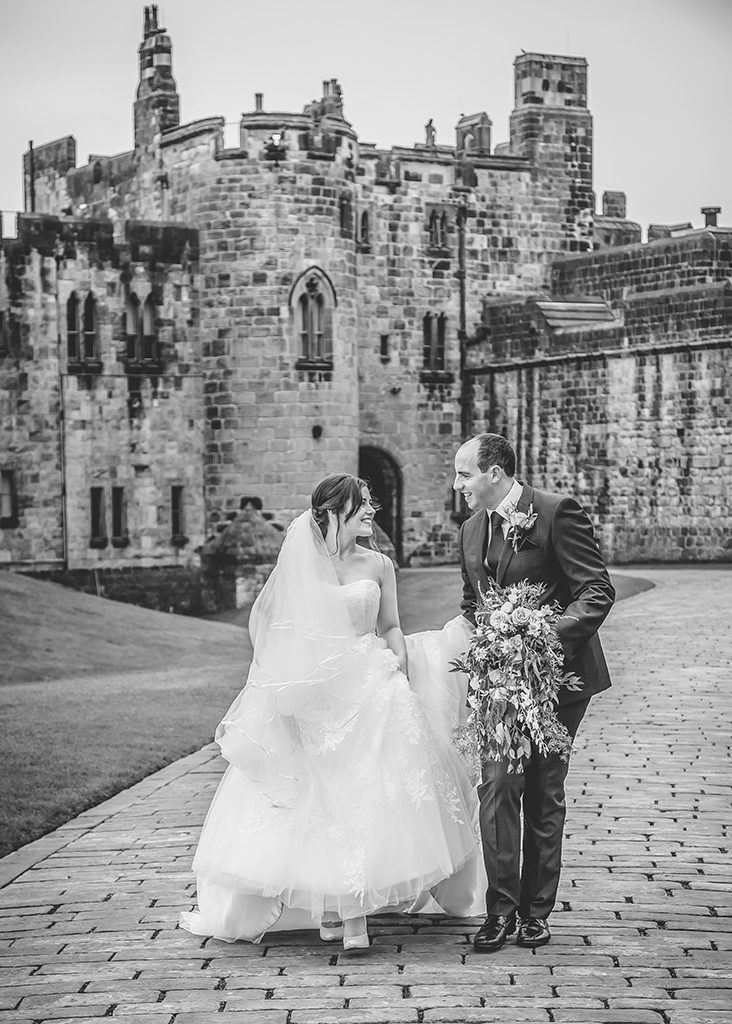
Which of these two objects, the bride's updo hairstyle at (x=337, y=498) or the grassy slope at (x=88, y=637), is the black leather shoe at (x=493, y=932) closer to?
the bride's updo hairstyle at (x=337, y=498)

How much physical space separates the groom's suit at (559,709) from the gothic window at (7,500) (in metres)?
26.4

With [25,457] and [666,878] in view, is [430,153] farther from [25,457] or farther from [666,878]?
[666,878]

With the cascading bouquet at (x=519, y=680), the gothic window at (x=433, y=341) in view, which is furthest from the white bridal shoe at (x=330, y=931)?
the gothic window at (x=433, y=341)

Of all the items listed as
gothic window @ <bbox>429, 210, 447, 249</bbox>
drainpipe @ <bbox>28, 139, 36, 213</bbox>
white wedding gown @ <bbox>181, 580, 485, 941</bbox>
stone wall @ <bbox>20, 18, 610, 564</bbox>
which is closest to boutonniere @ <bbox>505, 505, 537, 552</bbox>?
white wedding gown @ <bbox>181, 580, 485, 941</bbox>

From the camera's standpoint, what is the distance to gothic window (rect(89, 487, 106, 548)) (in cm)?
3325

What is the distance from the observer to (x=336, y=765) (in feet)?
23.8

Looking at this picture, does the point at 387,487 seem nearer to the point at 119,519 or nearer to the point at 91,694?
the point at 119,519

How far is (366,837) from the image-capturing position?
6984 mm

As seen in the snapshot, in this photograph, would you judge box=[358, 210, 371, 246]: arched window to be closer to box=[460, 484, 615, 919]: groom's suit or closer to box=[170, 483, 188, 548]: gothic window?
box=[170, 483, 188, 548]: gothic window

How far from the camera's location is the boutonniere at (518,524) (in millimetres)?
7125

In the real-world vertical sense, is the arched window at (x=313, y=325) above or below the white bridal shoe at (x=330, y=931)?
above

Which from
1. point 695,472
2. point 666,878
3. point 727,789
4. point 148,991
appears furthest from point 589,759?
point 695,472

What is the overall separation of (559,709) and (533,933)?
95cm

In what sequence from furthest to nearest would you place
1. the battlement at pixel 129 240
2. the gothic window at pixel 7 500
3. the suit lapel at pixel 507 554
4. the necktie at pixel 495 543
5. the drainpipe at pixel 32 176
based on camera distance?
the drainpipe at pixel 32 176, the battlement at pixel 129 240, the gothic window at pixel 7 500, the necktie at pixel 495 543, the suit lapel at pixel 507 554
